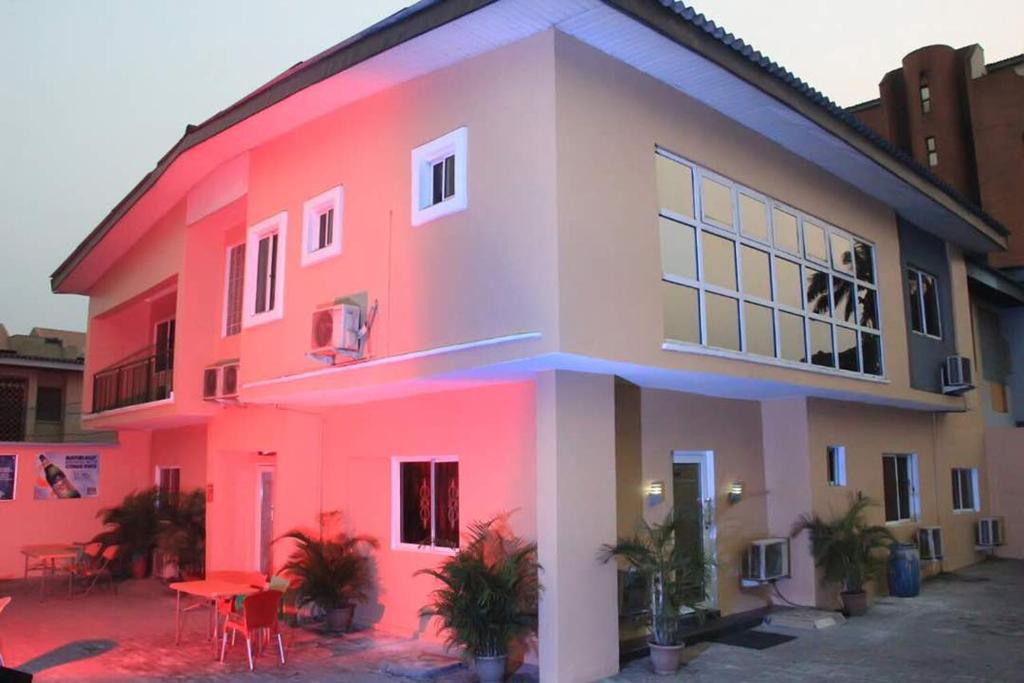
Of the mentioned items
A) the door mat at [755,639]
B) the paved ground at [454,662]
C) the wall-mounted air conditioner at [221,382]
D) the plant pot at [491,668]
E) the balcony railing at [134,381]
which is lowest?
the paved ground at [454,662]

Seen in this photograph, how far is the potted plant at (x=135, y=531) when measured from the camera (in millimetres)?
15102

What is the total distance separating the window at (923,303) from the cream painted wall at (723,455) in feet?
14.3

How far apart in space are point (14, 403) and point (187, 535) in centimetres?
1168

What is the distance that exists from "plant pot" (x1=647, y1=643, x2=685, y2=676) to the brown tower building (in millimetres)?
15984

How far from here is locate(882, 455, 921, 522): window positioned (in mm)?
13828

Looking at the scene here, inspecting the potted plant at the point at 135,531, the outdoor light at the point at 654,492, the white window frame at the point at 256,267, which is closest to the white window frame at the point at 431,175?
the white window frame at the point at 256,267

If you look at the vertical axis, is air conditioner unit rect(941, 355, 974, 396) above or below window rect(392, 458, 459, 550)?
above

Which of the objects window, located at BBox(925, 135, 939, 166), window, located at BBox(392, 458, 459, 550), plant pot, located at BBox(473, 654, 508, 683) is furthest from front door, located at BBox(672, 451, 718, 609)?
window, located at BBox(925, 135, 939, 166)

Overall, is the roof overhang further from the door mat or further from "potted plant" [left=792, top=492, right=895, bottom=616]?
the door mat

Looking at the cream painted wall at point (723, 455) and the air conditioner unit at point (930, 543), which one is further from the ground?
the cream painted wall at point (723, 455)

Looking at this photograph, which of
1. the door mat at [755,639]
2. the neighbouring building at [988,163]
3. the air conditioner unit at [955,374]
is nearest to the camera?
the door mat at [755,639]

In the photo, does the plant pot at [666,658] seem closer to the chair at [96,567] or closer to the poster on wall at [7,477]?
the chair at [96,567]

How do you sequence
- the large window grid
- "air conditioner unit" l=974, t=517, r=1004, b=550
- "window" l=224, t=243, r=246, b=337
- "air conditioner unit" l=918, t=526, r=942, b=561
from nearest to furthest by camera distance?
1. the large window grid
2. "window" l=224, t=243, r=246, b=337
3. "air conditioner unit" l=918, t=526, r=942, b=561
4. "air conditioner unit" l=974, t=517, r=1004, b=550

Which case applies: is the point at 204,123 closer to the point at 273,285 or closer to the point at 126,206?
the point at 273,285
